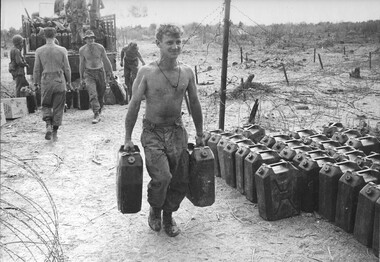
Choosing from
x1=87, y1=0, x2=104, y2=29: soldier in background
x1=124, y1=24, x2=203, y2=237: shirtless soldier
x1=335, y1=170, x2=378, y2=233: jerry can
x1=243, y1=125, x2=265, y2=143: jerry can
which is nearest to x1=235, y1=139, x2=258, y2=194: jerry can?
x1=243, y1=125, x2=265, y2=143: jerry can

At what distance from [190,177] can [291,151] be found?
1.47 metres

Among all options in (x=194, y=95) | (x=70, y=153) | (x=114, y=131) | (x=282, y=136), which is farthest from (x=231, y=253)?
(x=114, y=131)

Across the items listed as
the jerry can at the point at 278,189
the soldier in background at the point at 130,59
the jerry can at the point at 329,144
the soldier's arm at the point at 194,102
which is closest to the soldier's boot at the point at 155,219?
the soldier's arm at the point at 194,102

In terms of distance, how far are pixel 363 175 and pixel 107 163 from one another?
3960 millimetres

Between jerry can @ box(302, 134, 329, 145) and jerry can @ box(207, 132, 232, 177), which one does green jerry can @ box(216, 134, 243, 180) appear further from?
jerry can @ box(302, 134, 329, 145)

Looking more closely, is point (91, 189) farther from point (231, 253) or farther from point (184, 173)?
point (231, 253)

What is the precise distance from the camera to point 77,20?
12.8 metres

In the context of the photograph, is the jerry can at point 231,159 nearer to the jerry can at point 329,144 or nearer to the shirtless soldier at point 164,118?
the jerry can at point 329,144

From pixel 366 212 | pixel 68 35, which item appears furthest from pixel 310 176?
pixel 68 35

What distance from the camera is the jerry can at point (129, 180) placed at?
3756 millimetres

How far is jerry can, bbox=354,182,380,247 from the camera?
12.0 feet

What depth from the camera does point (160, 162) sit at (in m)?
3.80

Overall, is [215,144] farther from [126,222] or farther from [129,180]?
[129,180]

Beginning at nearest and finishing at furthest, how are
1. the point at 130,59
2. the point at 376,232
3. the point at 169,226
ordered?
the point at 376,232 < the point at 169,226 < the point at 130,59
